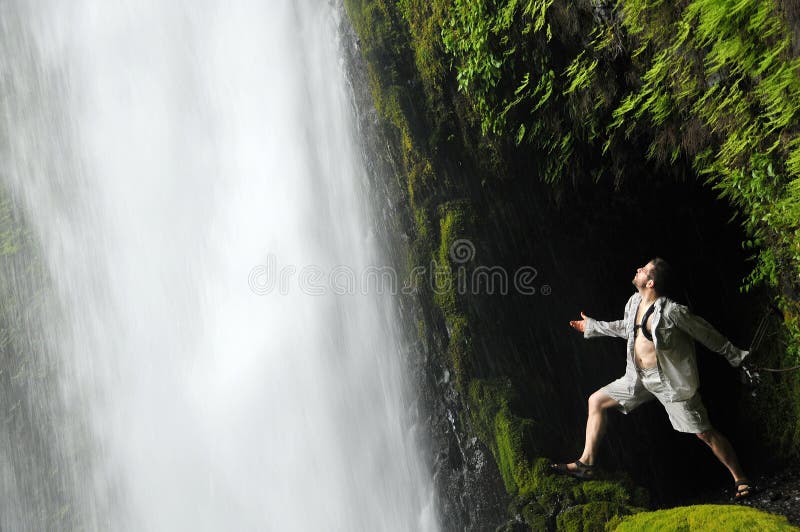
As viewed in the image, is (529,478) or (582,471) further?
(529,478)

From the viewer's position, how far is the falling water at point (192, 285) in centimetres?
676

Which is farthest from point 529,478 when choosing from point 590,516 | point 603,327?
point 603,327

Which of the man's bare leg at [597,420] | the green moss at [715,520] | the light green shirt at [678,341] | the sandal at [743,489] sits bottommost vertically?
the sandal at [743,489]

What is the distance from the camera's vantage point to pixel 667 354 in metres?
4.20

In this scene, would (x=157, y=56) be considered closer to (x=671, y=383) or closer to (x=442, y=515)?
(x=442, y=515)

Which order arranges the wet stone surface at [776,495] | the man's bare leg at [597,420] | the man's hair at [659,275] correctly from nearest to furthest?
1. the wet stone surface at [776,495]
2. the man's hair at [659,275]
3. the man's bare leg at [597,420]

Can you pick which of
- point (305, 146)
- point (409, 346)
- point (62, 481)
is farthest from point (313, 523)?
point (62, 481)

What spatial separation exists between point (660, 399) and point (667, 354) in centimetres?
41

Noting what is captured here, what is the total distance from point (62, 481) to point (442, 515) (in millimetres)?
9336

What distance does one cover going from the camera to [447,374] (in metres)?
5.55

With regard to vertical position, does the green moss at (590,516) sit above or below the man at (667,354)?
below

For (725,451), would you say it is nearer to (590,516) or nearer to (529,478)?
(590,516)

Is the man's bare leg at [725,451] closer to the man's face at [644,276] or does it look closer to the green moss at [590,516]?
the green moss at [590,516]

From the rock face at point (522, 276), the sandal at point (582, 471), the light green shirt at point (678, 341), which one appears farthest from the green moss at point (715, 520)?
the rock face at point (522, 276)
